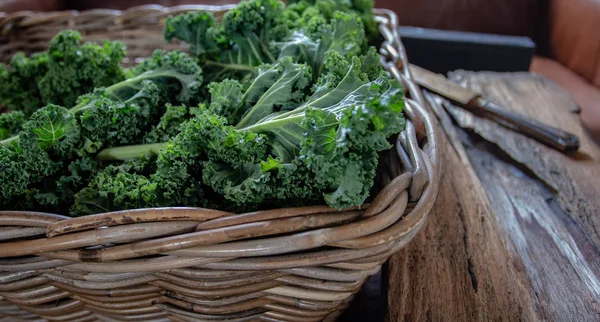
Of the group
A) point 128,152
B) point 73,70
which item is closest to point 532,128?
point 128,152

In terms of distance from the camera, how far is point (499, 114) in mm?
1480

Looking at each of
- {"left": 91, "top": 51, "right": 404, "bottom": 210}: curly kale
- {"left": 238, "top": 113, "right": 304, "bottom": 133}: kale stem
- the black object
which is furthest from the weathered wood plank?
{"left": 238, "top": 113, "right": 304, "bottom": 133}: kale stem

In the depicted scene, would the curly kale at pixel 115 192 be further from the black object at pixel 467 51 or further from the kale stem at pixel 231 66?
the black object at pixel 467 51

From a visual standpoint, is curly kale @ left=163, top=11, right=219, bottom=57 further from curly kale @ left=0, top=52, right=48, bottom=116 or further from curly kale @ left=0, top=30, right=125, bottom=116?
curly kale @ left=0, top=52, right=48, bottom=116

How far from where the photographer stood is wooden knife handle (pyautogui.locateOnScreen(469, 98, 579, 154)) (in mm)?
1365

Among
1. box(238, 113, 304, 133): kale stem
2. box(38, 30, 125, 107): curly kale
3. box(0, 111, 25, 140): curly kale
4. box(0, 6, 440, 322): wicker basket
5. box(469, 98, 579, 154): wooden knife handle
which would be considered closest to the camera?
box(0, 6, 440, 322): wicker basket

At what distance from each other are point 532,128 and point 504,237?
51 centimetres

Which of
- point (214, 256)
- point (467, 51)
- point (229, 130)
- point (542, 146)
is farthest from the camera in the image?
point (467, 51)

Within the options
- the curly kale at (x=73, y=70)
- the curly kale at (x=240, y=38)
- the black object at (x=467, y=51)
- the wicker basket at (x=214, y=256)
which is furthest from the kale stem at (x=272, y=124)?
the black object at (x=467, y=51)

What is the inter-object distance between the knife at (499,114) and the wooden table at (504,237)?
0.08ft

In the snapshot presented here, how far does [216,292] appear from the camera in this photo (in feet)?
2.61

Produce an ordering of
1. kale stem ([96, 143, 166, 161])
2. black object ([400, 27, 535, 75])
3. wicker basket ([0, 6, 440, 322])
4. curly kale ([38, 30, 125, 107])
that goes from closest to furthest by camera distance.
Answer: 1. wicker basket ([0, 6, 440, 322])
2. kale stem ([96, 143, 166, 161])
3. curly kale ([38, 30, 125, 107])
4. black object ([400, 27, 535, 75])

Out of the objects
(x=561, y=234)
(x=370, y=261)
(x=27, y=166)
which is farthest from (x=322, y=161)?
(x=561, y=234)

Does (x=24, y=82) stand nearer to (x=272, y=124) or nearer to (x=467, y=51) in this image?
(x=272, y=124)
